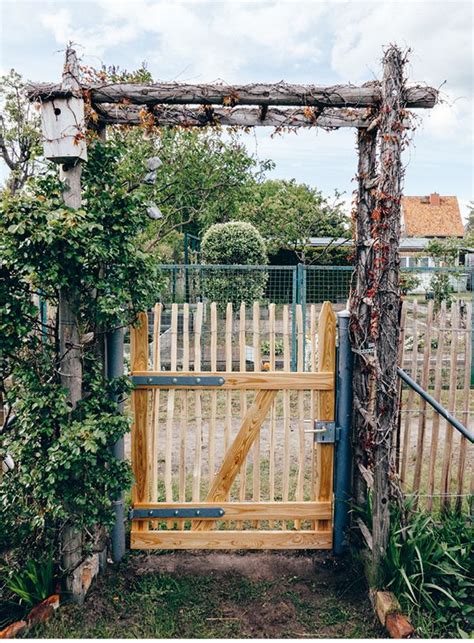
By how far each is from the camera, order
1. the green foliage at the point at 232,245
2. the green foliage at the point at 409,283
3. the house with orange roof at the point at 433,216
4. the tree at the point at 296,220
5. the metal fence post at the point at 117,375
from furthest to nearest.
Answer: the house with orange roof at the point at 433,216
the tree at the point at 296,220
the green foliage at the point at 232,245
the green foliage at the point at 409,283
the metal fence post at the point at 117,375

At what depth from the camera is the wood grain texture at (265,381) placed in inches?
143

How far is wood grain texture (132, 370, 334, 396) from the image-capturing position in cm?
364

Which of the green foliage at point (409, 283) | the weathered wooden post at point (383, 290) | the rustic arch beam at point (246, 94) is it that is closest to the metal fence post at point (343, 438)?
the weathered wooden post at point (383, 290)

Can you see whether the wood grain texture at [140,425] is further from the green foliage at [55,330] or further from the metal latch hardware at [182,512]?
the green foliage at [55,330]

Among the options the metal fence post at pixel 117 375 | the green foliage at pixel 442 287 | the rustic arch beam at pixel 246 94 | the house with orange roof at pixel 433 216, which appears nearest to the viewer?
the rustic arch beam at pixel 246 94

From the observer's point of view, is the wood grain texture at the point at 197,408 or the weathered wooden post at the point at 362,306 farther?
the wood grain texture at the point at 197,408

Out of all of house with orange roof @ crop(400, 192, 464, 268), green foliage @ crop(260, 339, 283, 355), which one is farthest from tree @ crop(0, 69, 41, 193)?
house with orange roof @ crop(400, 192, 464, 268)

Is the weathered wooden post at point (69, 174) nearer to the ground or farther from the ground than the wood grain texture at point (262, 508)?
farther from the ground

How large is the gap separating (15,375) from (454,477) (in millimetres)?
3968

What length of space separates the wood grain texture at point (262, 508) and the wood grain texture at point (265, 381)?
2.57 feet

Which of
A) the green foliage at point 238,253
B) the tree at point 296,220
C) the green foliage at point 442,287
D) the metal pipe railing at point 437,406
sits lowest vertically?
the metal pipe railing at point 437,406

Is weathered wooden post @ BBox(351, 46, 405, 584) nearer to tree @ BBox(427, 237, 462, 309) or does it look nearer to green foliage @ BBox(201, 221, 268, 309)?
tree @ BBox(427, 237, 462, 309)

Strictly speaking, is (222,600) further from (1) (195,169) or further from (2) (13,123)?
(2) (13,123)

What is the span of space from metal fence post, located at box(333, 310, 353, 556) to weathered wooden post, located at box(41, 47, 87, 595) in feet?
5.51
